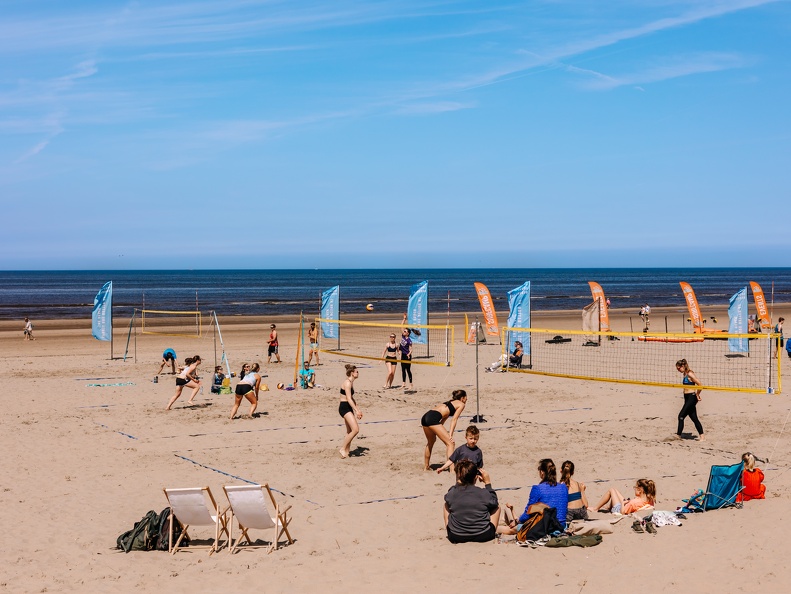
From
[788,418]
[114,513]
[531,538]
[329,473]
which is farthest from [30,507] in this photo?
[788,418]

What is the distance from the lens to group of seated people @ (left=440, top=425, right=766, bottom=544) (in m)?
8.70

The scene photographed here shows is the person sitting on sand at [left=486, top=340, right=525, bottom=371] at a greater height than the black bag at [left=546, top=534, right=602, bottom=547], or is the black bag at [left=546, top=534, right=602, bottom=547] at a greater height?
the person sitting on sand at [left=486, top=340, right=525, bottom=371]

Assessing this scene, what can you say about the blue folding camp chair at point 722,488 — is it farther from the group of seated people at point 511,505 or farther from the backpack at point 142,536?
the backpack at point 142,536

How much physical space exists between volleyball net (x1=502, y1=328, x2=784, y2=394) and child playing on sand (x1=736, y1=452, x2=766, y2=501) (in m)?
8.51

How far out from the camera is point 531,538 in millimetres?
8648

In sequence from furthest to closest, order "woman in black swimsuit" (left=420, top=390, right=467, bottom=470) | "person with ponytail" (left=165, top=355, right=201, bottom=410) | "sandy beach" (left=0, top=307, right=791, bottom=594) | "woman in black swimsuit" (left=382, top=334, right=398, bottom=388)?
"woman in black swimsuit" (left=382, top=334, right=398, bottom=388) < "person with ponytail" (left=165, top=355, right=201, bottom=410) < "woman in black swimsuit" (left=420, top=390, right=467, bottom=470) < "sandy beach" (left=0, top=307, right=791, bottom=594)

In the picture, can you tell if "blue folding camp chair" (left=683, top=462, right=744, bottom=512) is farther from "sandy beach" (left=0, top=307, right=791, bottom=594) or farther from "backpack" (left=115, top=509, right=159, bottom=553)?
"backpack" (left=115, top=509, right=159, bottom=553)

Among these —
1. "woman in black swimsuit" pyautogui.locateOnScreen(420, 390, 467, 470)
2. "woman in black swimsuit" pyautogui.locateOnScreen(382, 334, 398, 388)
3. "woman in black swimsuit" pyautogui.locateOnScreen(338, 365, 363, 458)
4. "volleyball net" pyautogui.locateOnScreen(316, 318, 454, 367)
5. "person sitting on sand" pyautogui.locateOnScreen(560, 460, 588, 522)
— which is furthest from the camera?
"volleyball net" pyautogui.locateOnScreen(316, 318, 454, 367)

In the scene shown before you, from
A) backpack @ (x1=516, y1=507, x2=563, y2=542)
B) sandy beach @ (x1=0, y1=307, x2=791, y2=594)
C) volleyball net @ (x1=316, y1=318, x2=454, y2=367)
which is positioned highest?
volleyball net @ (x1=316, y1=318, x2=454, y2=367)

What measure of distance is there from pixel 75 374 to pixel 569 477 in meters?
16.2

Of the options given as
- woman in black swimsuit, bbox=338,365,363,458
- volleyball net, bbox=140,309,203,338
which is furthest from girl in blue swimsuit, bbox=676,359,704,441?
volleyball net, bbox=140,309,203,338

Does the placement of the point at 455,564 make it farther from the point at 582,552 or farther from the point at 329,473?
the point at 329,473

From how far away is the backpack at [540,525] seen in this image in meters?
8.66

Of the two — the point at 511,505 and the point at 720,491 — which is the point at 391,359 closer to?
the point at 511,505
